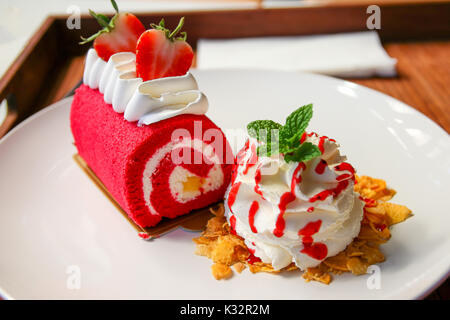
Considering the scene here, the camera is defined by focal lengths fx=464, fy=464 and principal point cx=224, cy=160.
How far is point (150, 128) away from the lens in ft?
5.15

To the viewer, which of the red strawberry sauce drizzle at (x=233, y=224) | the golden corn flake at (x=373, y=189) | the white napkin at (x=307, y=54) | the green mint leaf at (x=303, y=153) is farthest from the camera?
the white napkin at (x=307, y=54)

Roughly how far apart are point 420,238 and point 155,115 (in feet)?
3.13

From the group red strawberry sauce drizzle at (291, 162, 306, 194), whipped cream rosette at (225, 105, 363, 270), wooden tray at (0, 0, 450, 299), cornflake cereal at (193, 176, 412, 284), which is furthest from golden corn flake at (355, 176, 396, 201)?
wooden tray at (0, 0, 450, 299)

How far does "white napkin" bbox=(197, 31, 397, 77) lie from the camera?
99.3 inches

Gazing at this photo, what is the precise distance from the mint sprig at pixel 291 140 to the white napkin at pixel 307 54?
3.81 ft

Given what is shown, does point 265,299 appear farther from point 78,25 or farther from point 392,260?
point 78,25

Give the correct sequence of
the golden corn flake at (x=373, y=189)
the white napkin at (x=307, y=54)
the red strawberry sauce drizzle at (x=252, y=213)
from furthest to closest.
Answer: the white napkin at (x=307, y=54)
the golden corn flake at (x=373, y=189)
the red strawberry sauce drizzle at (x=252, y=213)

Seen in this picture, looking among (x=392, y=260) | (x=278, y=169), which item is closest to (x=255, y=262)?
(x=278, y=169)

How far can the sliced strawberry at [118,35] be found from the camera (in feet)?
5.72

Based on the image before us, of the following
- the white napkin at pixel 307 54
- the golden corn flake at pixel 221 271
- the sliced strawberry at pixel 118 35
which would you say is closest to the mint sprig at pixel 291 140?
the golden corn flake at pixel 221 271

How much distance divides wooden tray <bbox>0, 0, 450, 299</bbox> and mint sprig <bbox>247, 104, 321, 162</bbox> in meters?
1.21

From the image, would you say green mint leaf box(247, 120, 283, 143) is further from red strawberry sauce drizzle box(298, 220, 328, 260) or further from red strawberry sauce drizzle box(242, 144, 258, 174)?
red strawberry sauce drizzle box(298, 220, 328, 260)

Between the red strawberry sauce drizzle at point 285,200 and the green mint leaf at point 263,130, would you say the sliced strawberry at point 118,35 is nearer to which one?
the green mint leaf at point 263,130

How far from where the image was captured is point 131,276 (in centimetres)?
146
